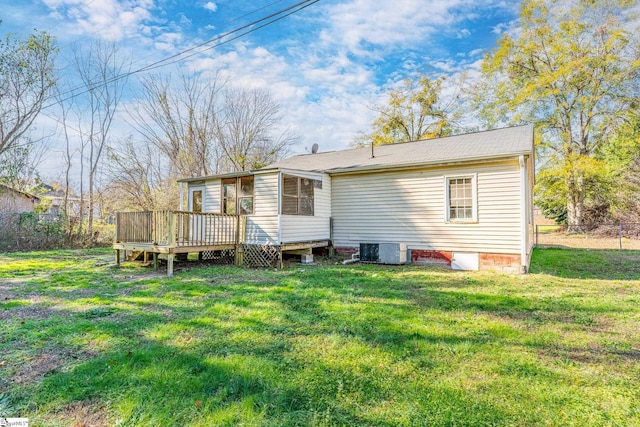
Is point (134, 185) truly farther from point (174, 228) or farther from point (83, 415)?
point (83, 415)

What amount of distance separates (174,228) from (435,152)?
7.75m

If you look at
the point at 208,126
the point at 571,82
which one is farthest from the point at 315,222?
the point at 571,82

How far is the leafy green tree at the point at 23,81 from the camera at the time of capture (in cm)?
1347

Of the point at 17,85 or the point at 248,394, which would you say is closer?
the point at 248,394

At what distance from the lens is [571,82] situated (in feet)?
62.3

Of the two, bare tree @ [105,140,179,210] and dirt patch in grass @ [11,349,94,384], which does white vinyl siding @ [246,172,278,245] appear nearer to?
dirt patch in grass @ [11,349,94,384]

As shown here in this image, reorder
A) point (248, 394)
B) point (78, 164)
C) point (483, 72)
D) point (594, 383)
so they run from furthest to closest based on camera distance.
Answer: point (483, 72)
point (78, 164)
point (594, 383)
point (248, 394)

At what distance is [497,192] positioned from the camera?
26.7 feet

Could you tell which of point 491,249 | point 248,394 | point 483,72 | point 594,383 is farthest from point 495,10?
point 248,394

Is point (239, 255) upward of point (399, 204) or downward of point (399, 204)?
downward

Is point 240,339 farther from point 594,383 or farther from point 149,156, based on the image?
point 149,156

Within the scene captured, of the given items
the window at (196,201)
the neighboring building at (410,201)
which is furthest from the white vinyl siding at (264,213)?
the window at (196,201)

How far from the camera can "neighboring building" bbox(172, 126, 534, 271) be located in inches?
318

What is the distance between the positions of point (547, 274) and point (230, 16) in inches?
390
